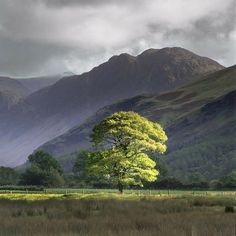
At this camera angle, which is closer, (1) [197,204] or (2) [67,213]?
(2) [67,213]

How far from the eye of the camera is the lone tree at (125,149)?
73.4 meters

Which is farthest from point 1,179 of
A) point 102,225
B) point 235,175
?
point 102,225

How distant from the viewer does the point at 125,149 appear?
75.4m

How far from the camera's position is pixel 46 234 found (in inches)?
627

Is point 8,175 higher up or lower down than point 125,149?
higher up

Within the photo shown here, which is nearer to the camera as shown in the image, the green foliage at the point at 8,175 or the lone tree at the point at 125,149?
the lone tree at the point at 125,149

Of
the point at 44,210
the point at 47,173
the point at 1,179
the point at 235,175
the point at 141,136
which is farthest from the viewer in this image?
the point at 1,179

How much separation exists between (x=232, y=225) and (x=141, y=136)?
55159mm

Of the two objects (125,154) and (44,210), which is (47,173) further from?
(44,210)

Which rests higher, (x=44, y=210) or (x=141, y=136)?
(x=141, y=136)

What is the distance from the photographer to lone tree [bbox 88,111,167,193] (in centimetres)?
7338

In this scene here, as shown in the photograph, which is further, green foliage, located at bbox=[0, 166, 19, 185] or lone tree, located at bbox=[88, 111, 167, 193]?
green foliage, located at bbox=[0, 166, 19, 185]

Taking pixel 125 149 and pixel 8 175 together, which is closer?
pixel 125 149

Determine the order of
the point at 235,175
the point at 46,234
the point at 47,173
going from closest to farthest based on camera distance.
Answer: the point at 46,234 → the point at 235,175 → the point at 47,173
